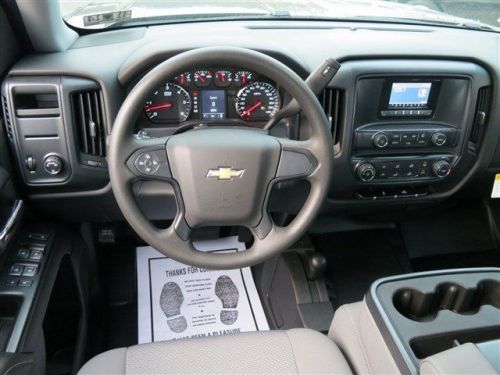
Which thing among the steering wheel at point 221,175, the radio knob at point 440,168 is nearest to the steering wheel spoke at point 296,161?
the steering wheel at point 221,175

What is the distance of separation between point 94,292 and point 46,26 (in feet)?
3.10

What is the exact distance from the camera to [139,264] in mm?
1987

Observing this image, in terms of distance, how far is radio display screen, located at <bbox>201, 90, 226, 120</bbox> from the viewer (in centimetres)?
133

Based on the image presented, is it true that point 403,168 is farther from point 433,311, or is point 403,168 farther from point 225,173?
point 225,173

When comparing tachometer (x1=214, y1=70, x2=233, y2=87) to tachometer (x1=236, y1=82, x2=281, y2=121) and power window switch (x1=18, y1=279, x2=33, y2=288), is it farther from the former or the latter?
power window switch (x1=18, y1=279, x2=33, y2=288)

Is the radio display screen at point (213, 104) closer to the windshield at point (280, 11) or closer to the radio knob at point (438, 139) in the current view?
the windshield at point (280, 11)

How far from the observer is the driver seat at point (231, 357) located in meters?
1.03

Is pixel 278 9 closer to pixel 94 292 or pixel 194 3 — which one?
pixel 194 3

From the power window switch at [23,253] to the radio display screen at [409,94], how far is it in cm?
110

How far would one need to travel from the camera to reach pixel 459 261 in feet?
6.85

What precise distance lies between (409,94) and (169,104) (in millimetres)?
695

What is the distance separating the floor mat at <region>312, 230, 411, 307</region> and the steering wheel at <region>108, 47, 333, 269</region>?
31.2 inches

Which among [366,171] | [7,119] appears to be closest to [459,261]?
[366,171]

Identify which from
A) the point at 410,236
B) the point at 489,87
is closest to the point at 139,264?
the point at 410,236
